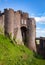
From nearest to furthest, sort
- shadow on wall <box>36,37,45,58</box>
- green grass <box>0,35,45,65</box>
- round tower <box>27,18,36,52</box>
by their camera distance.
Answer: green grass <box>0,35,45,65</box> < round tower <box>27,18,36,52</box> < shadow on wall <box>36,37,45,58</box>

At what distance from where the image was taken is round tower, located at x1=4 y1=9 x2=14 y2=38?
4339 cm

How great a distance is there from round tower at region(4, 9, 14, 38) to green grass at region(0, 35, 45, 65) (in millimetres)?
1657

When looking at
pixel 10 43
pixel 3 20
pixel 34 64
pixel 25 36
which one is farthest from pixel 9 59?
pixel 25 36

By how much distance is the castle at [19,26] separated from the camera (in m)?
43.4

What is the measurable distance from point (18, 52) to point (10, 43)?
1732 millimetres

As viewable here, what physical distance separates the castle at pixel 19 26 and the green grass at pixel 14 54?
1.93 m

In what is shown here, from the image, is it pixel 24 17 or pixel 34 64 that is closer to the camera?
pixel 34 64

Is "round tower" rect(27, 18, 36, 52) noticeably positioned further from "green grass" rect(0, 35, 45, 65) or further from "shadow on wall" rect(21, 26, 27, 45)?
"green grass" rect(0, 35, 45, 65)

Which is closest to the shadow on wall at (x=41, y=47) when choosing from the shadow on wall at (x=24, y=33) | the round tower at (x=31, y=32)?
the round tower at (x=31, y=32)

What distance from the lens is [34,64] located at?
36.4 meters

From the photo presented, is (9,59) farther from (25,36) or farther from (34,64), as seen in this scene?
(25,36)

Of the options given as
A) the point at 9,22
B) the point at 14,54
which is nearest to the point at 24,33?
the point at 9,22

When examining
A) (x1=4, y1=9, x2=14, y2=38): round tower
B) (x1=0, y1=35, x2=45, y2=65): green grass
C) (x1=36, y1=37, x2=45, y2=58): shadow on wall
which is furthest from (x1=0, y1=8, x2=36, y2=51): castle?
(x1=0, y1=35, x2=45, y2=65): green grass

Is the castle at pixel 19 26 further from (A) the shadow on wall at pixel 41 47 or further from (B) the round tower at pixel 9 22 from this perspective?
(A) the shadow on wall at pixel 41 47
